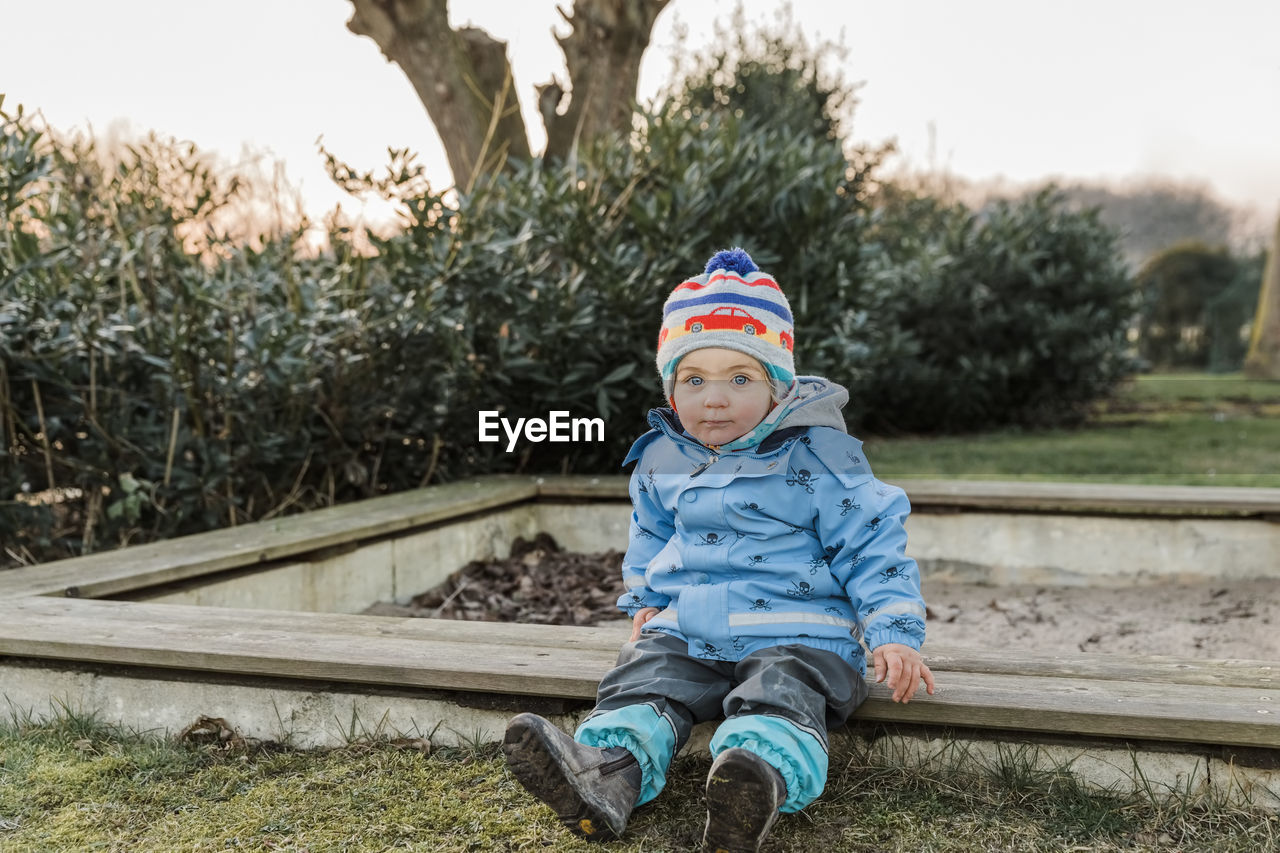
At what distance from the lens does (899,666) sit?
1851 millimetres

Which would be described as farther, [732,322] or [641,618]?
[641,618]

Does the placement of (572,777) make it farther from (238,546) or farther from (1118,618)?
(1118,618)

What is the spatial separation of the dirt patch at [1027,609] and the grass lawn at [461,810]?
1091mm

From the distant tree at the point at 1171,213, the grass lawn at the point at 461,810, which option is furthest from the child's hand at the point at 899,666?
the distant tree at the point at 1171,213

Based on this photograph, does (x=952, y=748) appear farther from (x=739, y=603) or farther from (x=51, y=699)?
(x=51, y=699)

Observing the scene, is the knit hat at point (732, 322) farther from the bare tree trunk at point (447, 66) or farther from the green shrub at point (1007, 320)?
the green shrub at point (1007, 320)

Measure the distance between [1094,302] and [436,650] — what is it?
374 inches

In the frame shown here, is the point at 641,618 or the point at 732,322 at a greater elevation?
the point at 732,322

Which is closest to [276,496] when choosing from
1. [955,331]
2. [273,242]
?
[273,242]

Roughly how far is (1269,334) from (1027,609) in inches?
582

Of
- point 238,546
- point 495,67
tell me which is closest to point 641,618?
point 238,546

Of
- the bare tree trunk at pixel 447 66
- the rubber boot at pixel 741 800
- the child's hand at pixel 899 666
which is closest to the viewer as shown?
the rubber boot at pixel 741 800

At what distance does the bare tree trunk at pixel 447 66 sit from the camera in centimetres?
760

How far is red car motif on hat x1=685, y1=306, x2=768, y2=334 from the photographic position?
2.07 m
